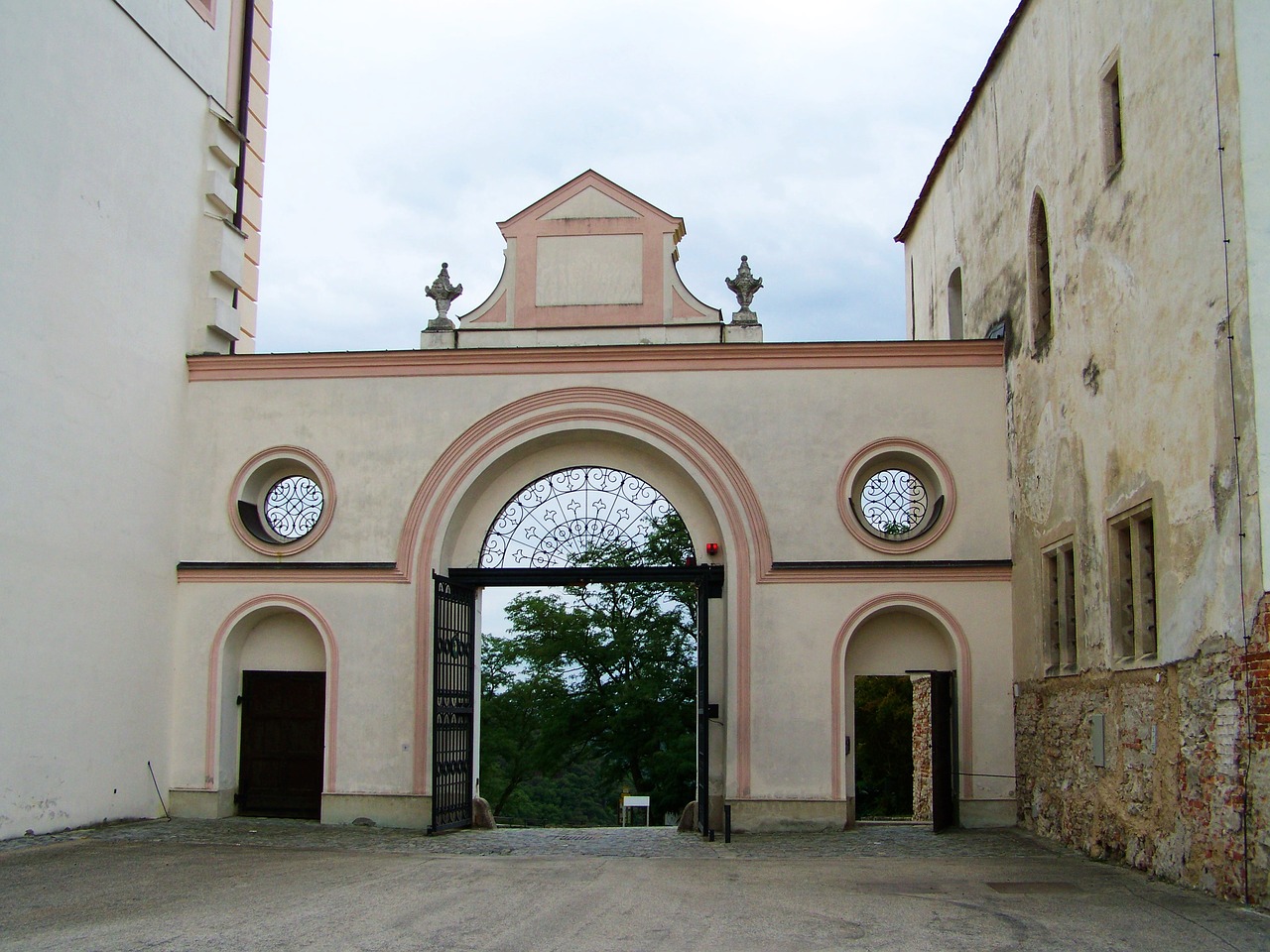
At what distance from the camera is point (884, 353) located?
16688mm

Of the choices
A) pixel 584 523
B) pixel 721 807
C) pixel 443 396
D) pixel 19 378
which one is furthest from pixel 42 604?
pixel 721 807

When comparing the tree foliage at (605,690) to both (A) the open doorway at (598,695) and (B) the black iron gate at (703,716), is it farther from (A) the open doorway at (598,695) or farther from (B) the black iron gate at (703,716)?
(B) the black iron gate at (703,716)

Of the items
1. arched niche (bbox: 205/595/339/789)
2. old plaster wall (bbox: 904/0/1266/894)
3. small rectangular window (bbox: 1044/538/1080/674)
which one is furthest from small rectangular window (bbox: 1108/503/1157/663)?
arched niche (bbox: 205/595/339/789)

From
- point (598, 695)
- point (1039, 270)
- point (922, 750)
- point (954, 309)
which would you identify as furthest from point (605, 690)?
point (1039, 270)

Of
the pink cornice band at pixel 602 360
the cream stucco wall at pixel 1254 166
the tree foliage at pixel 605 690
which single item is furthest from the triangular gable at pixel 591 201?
the tree foliage at pixel 605 690

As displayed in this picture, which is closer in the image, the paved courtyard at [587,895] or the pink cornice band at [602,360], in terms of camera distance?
the paved courtyard at [587,895]

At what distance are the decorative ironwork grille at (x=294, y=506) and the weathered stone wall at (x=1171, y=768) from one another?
942 cm

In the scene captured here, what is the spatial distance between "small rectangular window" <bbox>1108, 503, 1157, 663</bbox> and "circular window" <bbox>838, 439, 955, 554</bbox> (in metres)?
3.95

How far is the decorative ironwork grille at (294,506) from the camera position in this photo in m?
17.5

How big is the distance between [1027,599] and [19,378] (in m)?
11.5

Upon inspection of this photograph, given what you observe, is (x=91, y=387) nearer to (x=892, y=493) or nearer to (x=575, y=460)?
(x=575, y=460)

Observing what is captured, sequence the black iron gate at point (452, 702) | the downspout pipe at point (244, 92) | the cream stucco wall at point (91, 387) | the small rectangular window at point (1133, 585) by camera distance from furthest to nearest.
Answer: the downspout pipe at point (244, 92) < the black iron gate at point (452, 702) < the cream stucco wall at point (91, 387) < the small rectangular window at point (1133, 585)

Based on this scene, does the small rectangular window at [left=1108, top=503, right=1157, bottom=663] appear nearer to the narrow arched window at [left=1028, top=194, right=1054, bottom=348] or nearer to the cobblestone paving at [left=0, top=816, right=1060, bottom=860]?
the cobblestone paving at [left=0, top=816, right=1060, bottom=860]

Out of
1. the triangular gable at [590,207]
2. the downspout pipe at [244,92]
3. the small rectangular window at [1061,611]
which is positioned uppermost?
the downspout pipe at [244,92]
